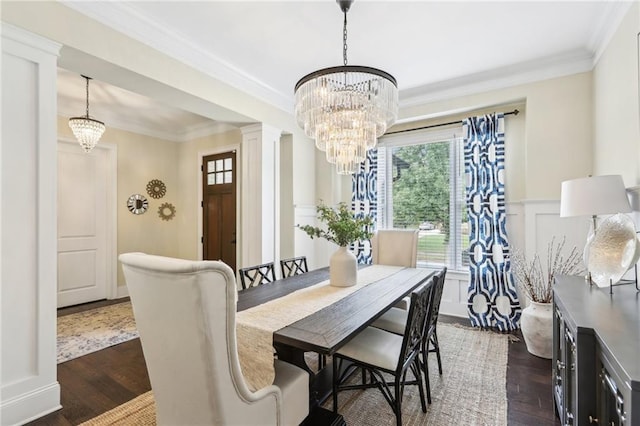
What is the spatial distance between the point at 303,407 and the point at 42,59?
2637mm

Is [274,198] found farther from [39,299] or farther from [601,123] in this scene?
[601,123]

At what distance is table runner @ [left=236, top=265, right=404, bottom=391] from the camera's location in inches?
55.6

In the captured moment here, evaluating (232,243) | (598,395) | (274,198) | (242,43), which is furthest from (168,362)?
(232,243)

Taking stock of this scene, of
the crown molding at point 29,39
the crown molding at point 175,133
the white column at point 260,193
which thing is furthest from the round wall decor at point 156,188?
the crown molding at point 29,39

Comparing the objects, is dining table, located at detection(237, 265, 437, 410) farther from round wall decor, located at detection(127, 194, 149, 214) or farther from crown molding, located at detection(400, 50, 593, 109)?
round wall decor, located at detection(127, 194, 149, 214)

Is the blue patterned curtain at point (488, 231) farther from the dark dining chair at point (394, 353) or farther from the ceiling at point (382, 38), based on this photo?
the dark dining chair at point (394, 353)

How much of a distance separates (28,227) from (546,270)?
438cm

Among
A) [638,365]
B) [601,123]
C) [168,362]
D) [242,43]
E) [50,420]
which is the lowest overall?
[50,420]

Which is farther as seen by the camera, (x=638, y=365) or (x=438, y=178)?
(x=438, y=178)

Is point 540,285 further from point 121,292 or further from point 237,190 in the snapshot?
point 121,292

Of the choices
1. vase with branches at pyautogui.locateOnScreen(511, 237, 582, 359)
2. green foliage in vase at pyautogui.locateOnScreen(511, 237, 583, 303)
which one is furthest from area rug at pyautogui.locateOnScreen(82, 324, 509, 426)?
green foliage in vase at pyautogui.locateOnScreen(511, 237, 583, 303)

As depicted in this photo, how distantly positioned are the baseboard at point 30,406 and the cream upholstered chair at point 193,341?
50.6 inches

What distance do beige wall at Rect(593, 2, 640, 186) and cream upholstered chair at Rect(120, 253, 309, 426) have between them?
2.59 metres

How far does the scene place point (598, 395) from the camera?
117 centimetres
